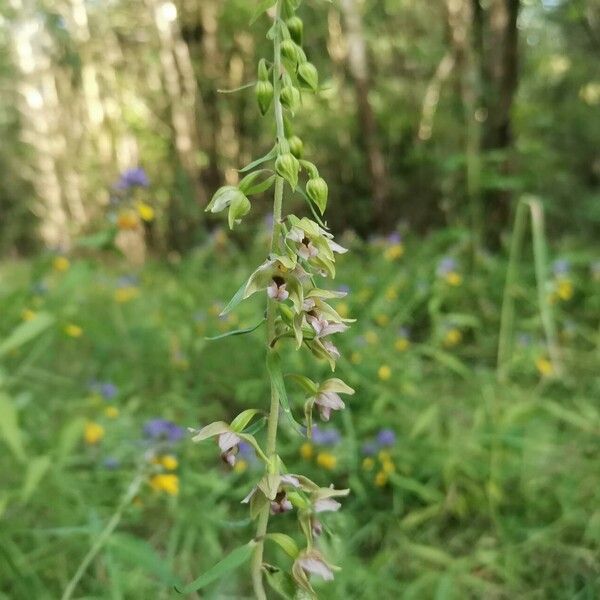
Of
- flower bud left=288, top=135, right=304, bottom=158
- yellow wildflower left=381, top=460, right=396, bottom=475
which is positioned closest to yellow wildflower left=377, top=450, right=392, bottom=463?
yellow wildflower left=381, top=460, right=396, bottom=475

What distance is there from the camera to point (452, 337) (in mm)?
3139

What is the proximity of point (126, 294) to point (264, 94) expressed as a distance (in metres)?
2.74

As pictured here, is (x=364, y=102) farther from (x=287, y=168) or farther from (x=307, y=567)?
(x=307, y=567)

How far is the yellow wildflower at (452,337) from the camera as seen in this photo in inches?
124

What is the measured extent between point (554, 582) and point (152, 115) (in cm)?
642

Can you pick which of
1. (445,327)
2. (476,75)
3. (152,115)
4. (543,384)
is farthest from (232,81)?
(543,384)

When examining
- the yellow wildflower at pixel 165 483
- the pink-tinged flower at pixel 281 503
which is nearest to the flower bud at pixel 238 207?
the pink-tinged flower at pixel 281 503

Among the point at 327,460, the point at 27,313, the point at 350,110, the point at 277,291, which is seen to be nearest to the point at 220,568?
the point at 277,291

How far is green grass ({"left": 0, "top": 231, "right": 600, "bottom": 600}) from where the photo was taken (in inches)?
71.9

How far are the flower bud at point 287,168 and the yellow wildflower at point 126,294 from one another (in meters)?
2.70

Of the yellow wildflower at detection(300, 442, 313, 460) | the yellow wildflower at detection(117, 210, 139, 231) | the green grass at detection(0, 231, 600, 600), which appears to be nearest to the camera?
the green grass at detection(0, 231, 600, 600)

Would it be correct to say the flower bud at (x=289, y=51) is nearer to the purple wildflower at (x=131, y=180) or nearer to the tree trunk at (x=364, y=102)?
the purple wildflower at (x=131, y=180)

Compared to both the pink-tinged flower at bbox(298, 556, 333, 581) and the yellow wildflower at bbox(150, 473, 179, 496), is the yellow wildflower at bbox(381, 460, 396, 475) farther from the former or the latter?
the pink-tinged flower at bbox(298, 556, 333, 581)

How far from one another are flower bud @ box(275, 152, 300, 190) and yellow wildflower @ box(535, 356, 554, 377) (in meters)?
2.14
